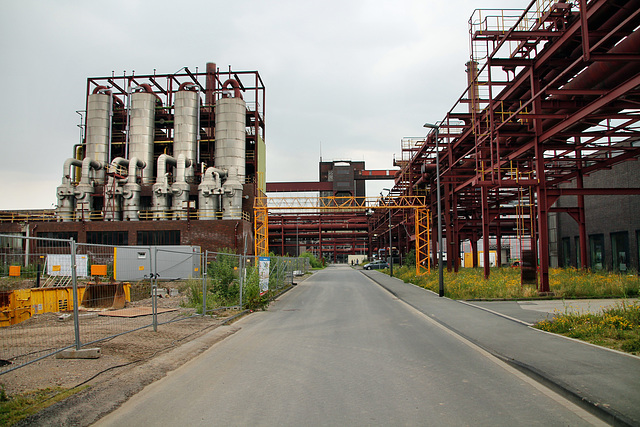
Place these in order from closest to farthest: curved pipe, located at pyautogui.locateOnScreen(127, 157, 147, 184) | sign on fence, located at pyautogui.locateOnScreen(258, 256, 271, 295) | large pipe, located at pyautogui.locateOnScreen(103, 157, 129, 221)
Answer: sign on fence, located at pyautogui.locateOnScreen(258, 256, 271, 295) → large pipe, located at pyautogui.locateOnScreen(103, 157, 129, 221) → curved pipe, located at pyautogui.locateOnScreen(127, 157, 147, 184)

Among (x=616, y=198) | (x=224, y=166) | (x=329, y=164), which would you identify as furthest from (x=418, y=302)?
(x=329, y=164)

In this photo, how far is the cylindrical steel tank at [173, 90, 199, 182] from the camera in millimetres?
48719

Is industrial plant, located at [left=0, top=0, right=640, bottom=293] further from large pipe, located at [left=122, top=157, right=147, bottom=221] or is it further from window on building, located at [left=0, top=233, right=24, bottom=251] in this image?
window on building, located at [left=0, top=233, right=24, bottom=251]

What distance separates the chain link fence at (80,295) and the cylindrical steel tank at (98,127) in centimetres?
3228

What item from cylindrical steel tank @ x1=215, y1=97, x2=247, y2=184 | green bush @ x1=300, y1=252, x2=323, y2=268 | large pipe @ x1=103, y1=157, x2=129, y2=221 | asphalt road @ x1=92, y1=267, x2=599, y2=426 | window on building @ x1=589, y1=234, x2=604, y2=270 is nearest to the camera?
asphalt road @ x1=92, y1=267, x2=599, y2=426

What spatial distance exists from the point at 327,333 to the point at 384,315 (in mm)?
4077

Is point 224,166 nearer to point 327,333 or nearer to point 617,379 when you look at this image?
point 327,333

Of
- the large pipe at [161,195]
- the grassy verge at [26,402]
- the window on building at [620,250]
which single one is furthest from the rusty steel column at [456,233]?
the grassy verge at [26,402]

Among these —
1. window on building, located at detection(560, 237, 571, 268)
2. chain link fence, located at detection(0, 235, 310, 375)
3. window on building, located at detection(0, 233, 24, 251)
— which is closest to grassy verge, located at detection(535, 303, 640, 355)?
chain link fence, located at detection(0, 235, 310, 375)

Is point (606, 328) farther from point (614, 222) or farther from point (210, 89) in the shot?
point (210, 89)

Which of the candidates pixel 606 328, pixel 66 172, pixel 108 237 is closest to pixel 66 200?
pixel 66 172

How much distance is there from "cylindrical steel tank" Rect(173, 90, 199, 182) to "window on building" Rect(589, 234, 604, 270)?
37.1 m

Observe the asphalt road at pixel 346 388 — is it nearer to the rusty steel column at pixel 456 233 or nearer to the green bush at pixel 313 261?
the rusty steel column at pixel 456 233

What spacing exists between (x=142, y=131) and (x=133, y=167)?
19.3ft
